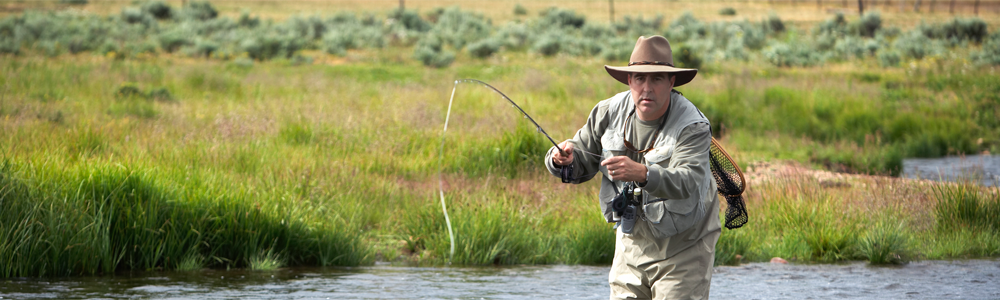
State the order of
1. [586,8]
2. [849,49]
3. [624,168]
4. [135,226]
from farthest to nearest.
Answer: [586,8], [849,49], [135,226], [624,168]

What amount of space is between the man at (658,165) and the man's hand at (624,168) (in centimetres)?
13

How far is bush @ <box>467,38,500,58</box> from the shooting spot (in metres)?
33.6

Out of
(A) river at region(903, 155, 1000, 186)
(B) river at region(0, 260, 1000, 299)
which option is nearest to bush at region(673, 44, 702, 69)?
(A) river at region(903, 155, 1000, 186)

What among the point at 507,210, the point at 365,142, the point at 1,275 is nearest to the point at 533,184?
the point at 507,210

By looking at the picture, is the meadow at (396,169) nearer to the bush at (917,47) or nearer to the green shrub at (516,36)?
the bush at (917,47)

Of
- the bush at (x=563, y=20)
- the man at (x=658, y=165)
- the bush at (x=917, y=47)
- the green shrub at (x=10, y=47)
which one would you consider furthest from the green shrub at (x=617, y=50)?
the man at (x=658, y=165)

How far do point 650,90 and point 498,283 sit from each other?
3.79m

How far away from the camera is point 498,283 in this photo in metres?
7.04

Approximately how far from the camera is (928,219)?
27.9 feet

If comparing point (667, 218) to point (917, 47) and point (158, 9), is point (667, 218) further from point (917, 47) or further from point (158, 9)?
point (158, 9)

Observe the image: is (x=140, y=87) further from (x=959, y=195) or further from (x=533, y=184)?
(x=959, y=195)

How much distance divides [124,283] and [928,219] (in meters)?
6.92

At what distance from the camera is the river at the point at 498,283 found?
6.45 m

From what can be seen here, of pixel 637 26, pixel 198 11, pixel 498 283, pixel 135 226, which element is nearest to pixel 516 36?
pixel 637 26
